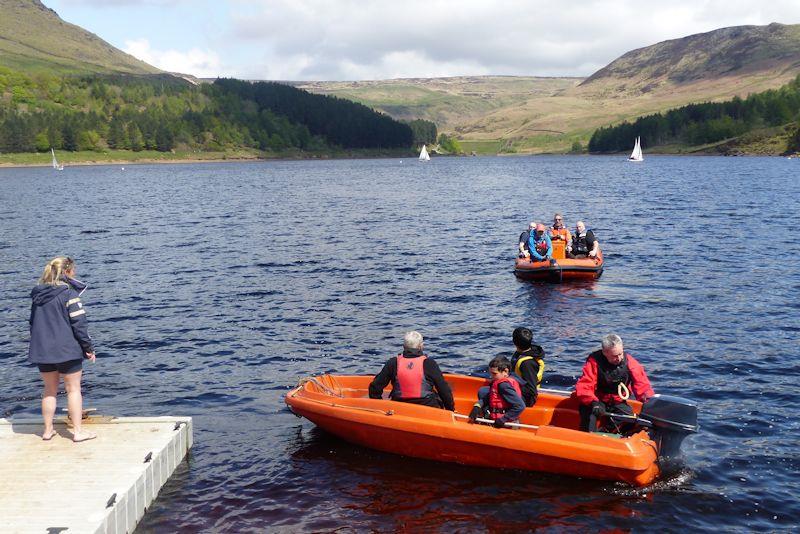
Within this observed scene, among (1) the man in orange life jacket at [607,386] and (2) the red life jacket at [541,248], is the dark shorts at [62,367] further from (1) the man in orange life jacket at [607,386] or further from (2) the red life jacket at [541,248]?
(2) the red life jacket at [541,248]

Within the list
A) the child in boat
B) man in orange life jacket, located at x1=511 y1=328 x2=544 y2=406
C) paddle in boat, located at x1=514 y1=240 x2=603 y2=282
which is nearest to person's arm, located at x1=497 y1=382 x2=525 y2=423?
the child in boat

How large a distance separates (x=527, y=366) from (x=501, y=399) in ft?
3.56

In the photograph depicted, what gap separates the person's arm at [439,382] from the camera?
42.0 ft

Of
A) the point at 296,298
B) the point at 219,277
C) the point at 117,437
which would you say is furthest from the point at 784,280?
the point at 117,437

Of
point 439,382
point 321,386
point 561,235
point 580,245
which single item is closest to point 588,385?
point 439,382

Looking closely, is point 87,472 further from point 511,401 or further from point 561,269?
point 561,269

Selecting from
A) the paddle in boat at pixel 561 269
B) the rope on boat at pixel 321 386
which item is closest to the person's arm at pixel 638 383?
the rope on boat at pixel 321 386

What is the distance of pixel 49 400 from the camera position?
11.5 meters

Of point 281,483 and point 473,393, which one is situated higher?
point 473,393

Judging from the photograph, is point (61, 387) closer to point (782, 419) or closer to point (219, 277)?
point (219, 277)

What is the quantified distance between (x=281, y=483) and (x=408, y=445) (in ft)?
7.79

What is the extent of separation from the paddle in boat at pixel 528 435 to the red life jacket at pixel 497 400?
37cm

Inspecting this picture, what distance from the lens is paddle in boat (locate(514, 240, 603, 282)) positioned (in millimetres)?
28062

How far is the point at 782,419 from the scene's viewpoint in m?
14.4
